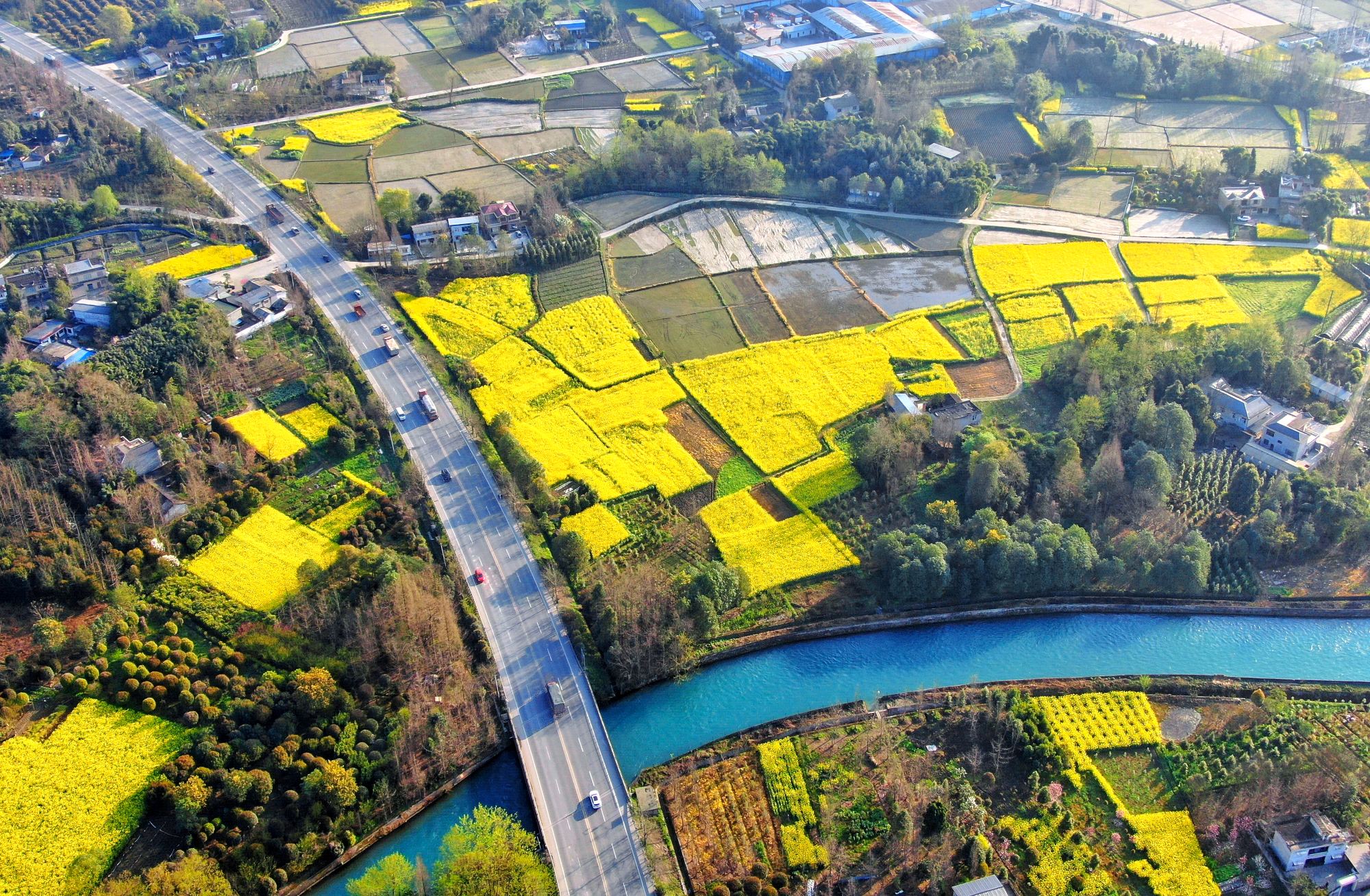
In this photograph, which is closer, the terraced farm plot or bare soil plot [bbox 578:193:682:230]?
the terraced farm plot

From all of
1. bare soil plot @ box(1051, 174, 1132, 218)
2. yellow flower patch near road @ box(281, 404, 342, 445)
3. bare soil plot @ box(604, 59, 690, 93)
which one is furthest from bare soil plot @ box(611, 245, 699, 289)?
bare soil plot @ box(604, 59, 690, 93)

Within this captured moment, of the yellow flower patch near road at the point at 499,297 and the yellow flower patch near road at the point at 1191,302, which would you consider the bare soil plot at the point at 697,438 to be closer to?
the yellow flower patch near road at the point at 499,297

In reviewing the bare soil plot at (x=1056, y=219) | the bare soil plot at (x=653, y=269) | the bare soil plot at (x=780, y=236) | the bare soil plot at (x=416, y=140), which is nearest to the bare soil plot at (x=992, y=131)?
the bare soil plot at (x=1056, y=219)

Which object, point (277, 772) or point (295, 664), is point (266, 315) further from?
point (277, 772)

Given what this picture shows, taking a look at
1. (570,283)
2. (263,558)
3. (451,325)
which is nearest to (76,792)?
(263,558)

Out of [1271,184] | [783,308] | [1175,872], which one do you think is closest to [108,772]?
[1175,872]

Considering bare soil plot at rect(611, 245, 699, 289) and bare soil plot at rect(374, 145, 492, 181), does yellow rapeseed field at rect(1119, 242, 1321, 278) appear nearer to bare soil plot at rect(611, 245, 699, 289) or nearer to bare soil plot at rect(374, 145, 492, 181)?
bare soil plot at rect(611, 245, 699, 289)
